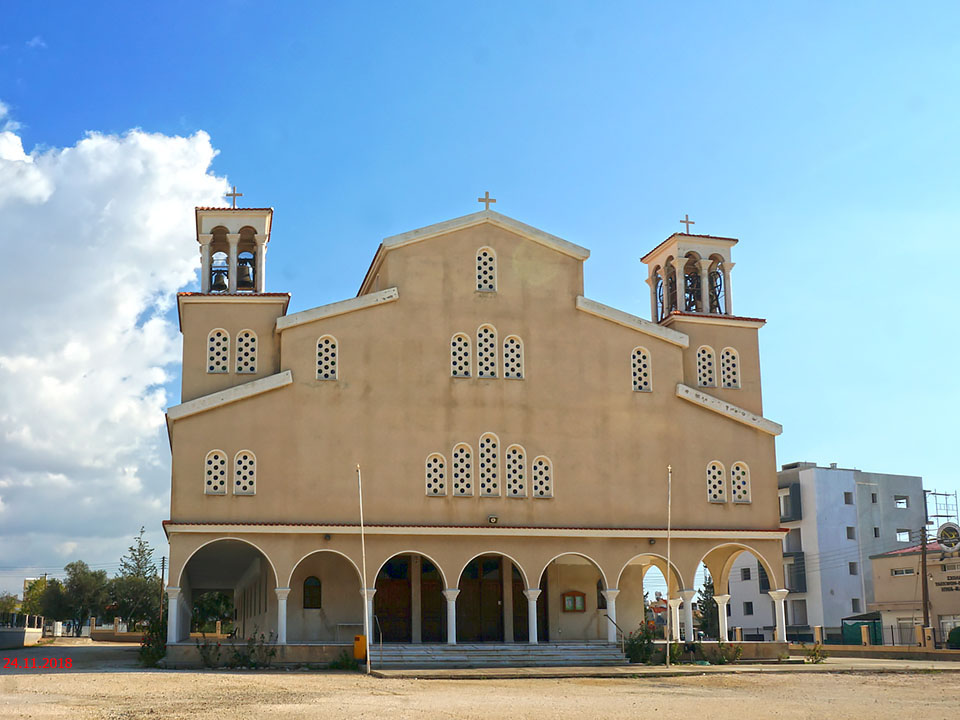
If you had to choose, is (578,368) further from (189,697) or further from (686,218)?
(189,697)

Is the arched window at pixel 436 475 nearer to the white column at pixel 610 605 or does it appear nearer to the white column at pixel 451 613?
the white column at pixel 451 613

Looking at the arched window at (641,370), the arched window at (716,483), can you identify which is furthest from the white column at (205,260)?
the arched window at (716,483)

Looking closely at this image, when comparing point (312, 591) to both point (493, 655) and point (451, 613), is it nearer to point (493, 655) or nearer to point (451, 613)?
point (451, 613)

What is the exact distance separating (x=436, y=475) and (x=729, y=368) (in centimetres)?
1051

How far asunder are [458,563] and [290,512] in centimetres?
486

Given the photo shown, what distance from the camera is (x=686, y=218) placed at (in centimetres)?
3756

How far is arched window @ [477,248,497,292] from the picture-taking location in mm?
33875

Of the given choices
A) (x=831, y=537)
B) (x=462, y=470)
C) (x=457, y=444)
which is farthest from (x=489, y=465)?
Answer: (x=831, y=537)

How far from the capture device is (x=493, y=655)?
97.1 ft

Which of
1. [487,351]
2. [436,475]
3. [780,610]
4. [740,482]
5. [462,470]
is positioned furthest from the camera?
[740,482]

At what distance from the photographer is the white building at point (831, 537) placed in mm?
64000

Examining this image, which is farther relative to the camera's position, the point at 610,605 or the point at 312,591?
the point at 312,591

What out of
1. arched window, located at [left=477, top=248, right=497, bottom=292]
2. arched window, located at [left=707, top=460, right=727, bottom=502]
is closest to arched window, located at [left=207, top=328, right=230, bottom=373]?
arched window, located at [left=477, top=248, right=497, bottom=292]

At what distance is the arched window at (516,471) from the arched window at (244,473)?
718 centimetres
